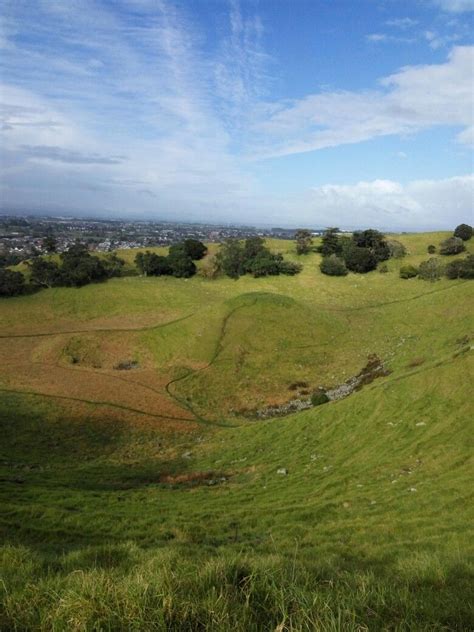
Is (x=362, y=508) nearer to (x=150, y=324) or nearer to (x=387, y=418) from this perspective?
(x=387, y=418)

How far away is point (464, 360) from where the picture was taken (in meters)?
23.5

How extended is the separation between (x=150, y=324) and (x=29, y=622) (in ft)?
159

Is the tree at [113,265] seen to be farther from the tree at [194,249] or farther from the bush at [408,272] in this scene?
the bush at [408,272]

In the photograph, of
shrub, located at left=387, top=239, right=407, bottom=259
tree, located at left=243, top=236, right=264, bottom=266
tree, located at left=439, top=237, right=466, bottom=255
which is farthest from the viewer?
shrub, located at left=387, top=239, right=407, bottom=259

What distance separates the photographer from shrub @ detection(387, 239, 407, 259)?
254 feet

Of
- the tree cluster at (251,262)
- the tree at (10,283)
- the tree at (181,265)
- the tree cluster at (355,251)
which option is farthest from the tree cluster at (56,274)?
the tree cluster at (355,251)

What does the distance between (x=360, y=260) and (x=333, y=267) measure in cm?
495

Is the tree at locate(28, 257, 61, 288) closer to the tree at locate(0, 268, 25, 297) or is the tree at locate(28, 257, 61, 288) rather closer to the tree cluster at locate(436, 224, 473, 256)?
the tree at locate(0, 268, 25, 297)

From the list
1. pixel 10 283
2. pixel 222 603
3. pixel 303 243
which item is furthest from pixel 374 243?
pixel 222 603

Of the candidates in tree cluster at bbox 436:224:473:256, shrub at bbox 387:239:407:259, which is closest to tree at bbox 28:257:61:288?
shrub at bbox 387:239:407:259

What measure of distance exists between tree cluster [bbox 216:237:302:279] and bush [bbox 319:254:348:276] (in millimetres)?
4565

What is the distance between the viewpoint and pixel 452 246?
74.7m

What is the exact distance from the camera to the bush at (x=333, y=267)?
73750 mm

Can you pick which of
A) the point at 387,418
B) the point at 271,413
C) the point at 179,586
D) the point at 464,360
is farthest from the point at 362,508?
the point at 271,413
